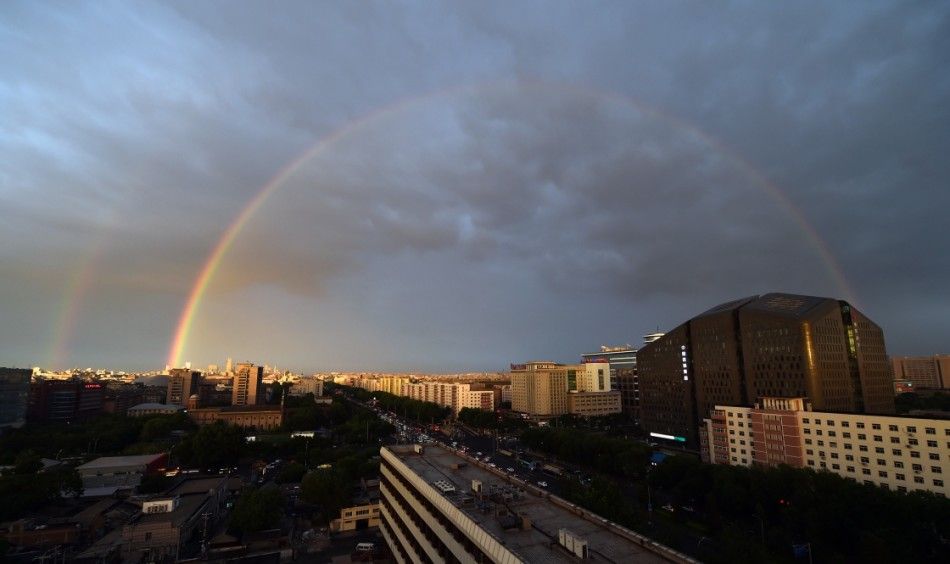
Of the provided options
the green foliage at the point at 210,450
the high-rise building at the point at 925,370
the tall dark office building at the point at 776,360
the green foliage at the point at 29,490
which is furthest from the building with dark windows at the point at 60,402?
the high-rise building at the point at 925,370

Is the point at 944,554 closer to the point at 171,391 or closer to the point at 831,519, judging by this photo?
the point at 831,519

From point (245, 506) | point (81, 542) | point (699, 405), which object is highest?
point (699, 405)

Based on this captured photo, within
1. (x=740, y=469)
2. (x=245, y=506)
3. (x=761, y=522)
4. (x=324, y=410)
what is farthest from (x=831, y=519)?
(x=324, y=410)

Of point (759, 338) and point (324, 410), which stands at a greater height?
point (759, 338)

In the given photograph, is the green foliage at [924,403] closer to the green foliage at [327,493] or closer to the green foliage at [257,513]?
the green foliage at [327,493]

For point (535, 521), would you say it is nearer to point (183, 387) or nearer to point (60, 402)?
point (60, 402)

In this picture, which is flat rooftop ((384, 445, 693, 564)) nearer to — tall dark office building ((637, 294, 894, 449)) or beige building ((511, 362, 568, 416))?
tall dark office building ((637, 294, 894, 449))

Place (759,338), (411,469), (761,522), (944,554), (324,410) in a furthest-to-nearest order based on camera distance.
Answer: (324,410)
(759,338)
(761,522)
(944,554)
(411,469)
